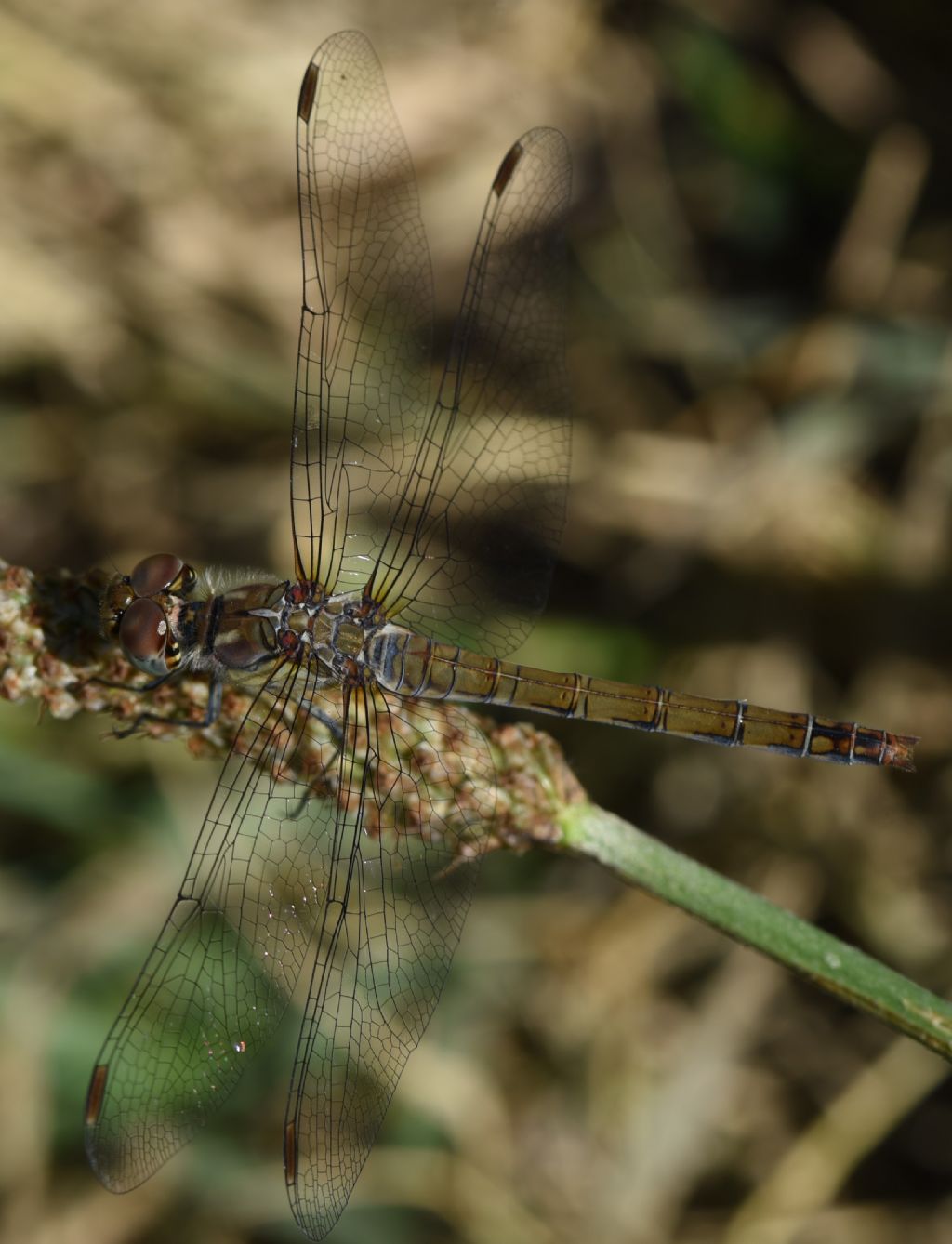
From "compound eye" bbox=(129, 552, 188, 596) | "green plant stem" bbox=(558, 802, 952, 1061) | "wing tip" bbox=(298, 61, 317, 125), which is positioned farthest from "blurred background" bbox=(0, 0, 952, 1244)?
"green plant stem" bbox=(558, 802, 952, 1061)

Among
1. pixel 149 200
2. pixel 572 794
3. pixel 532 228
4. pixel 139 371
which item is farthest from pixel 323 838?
pixel 149 200

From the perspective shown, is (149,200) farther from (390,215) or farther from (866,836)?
(866,836)

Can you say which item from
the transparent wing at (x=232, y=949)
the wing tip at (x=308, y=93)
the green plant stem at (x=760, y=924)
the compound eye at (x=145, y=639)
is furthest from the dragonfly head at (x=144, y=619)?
the wing tip at (x=308, y=93)

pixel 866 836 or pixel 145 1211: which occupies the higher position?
pixel 866 836

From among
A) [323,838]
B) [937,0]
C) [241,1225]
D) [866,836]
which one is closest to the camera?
[323,838]

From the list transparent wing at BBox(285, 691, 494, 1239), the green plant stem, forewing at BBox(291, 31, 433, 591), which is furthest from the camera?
forewing at BBox(291, 31, 433, 591)

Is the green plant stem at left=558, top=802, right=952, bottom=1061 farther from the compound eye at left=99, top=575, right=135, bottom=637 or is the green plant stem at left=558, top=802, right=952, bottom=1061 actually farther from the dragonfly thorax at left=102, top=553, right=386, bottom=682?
the compound eye at left=99, top=575, right=135, bottom=637

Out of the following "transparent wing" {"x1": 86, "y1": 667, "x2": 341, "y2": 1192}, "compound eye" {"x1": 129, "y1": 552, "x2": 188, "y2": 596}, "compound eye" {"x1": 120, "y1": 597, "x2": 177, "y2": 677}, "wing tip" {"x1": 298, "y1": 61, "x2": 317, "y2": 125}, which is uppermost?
"wing tip" {"x1": 298, "y1": 61, "x2": 317, "y2": 125}
